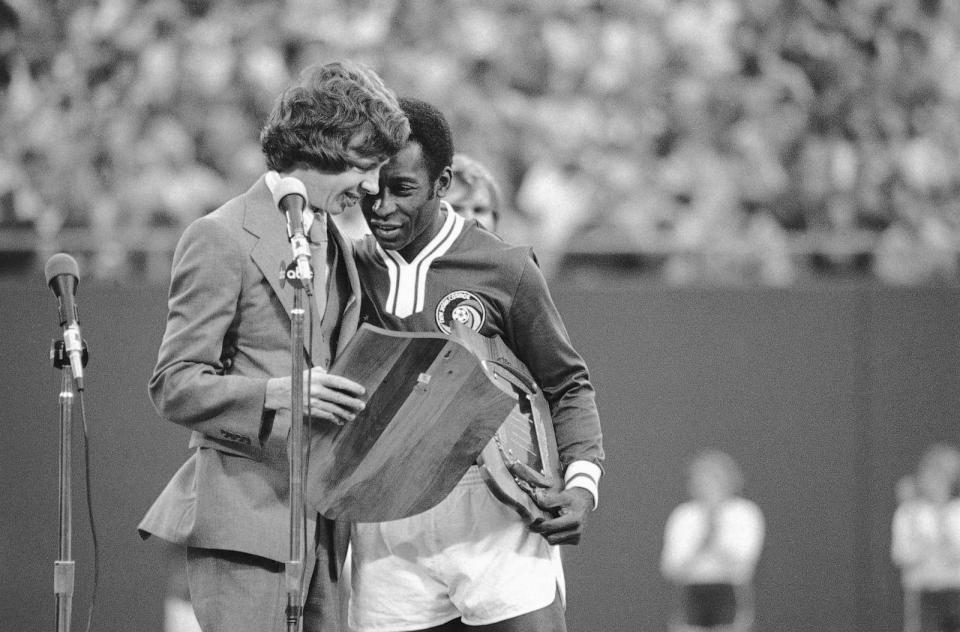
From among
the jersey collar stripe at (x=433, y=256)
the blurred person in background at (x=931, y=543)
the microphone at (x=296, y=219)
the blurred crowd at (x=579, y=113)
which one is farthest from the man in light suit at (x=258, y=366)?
the blurred person in background at (x=931, y=543)

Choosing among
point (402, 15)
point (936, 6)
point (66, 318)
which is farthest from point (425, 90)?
point (66, 318)

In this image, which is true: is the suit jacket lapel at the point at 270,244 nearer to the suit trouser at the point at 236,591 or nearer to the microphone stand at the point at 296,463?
the microphone stand at the point at 296,463

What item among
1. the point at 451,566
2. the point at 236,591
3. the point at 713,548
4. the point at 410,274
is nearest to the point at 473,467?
the point at 451,566

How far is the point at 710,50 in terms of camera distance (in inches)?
283

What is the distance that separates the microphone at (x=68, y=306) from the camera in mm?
2559

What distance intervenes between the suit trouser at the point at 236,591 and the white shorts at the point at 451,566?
0.26 metres

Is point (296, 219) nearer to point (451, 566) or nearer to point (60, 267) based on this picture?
point (60, 267)

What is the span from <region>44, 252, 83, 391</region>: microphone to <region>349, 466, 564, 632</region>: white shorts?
0.65m

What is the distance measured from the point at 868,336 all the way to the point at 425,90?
2.51 metres

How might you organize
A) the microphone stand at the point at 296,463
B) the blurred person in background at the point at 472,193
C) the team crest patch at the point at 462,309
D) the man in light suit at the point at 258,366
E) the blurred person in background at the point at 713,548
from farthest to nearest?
the blurred person in background at the point at 713,548, the blurred person in background at the point at 472,193, the team crest patch at the point at 462,309, the man in light suit at the point at 258,366, the microphone stand at the point at 296,463

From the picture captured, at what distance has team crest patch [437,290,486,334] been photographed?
2.80 m

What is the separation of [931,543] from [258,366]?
3986 mm

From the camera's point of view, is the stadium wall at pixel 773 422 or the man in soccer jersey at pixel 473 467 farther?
the stadium wall at pixel 773 422

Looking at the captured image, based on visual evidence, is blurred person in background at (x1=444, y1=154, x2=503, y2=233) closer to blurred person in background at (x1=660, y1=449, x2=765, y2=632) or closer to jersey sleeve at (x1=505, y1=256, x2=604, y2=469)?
jersey sleeve at (x1=505, y1=256, x2=604, y2=469)
